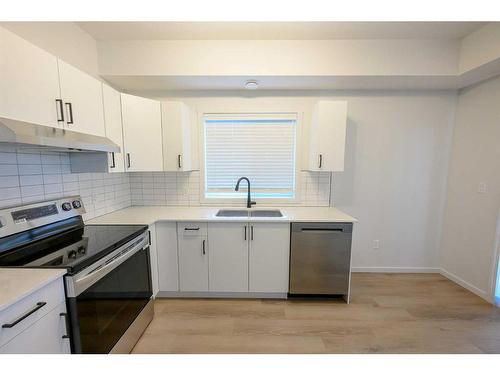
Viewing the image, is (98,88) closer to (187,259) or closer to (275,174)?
(187,259)

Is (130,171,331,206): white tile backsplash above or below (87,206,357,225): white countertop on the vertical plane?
above

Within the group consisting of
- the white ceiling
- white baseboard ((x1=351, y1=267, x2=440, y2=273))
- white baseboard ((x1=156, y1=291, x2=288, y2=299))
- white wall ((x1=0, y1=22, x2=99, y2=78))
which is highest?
the white ceiling

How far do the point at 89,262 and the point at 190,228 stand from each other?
968mm

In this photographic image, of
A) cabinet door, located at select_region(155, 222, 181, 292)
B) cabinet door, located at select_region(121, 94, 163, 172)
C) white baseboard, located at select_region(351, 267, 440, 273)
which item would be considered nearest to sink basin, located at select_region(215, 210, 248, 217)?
cabinet door, located at select_region(155, 222, 181, 292)

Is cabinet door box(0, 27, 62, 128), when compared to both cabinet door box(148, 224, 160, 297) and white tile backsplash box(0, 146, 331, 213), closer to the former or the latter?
white tile backsplash box(0, 146, 331, 213)

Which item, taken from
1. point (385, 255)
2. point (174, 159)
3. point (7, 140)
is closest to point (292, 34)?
point (174, 159)

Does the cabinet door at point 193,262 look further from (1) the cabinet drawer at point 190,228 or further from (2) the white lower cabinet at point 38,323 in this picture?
(2) the white lower cabinet at point 38,323

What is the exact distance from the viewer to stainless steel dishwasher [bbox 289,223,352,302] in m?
2.05

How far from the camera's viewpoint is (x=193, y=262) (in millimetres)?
2121

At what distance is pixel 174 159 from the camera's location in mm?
2311

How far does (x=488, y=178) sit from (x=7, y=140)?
3.66 m

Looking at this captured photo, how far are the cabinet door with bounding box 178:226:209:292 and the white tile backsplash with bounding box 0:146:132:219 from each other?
0.93 m

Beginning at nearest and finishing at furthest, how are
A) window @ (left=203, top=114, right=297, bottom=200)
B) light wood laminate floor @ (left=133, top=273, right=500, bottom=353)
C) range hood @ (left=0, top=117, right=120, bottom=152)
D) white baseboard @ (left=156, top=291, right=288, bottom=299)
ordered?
1. range hood @ (left=0, top=117, right=120, bottom=152)
2. light wood laminate floor @ (left=133, top=273, right=500, bottom=353)
3. white baseboard @ (left=156, top=291, right=288, bottom=299)
4. window @ (left=203, top=114, right=297, bottom=200)

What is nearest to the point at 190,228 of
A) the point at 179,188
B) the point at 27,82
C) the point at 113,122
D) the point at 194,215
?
the point at 194,215
